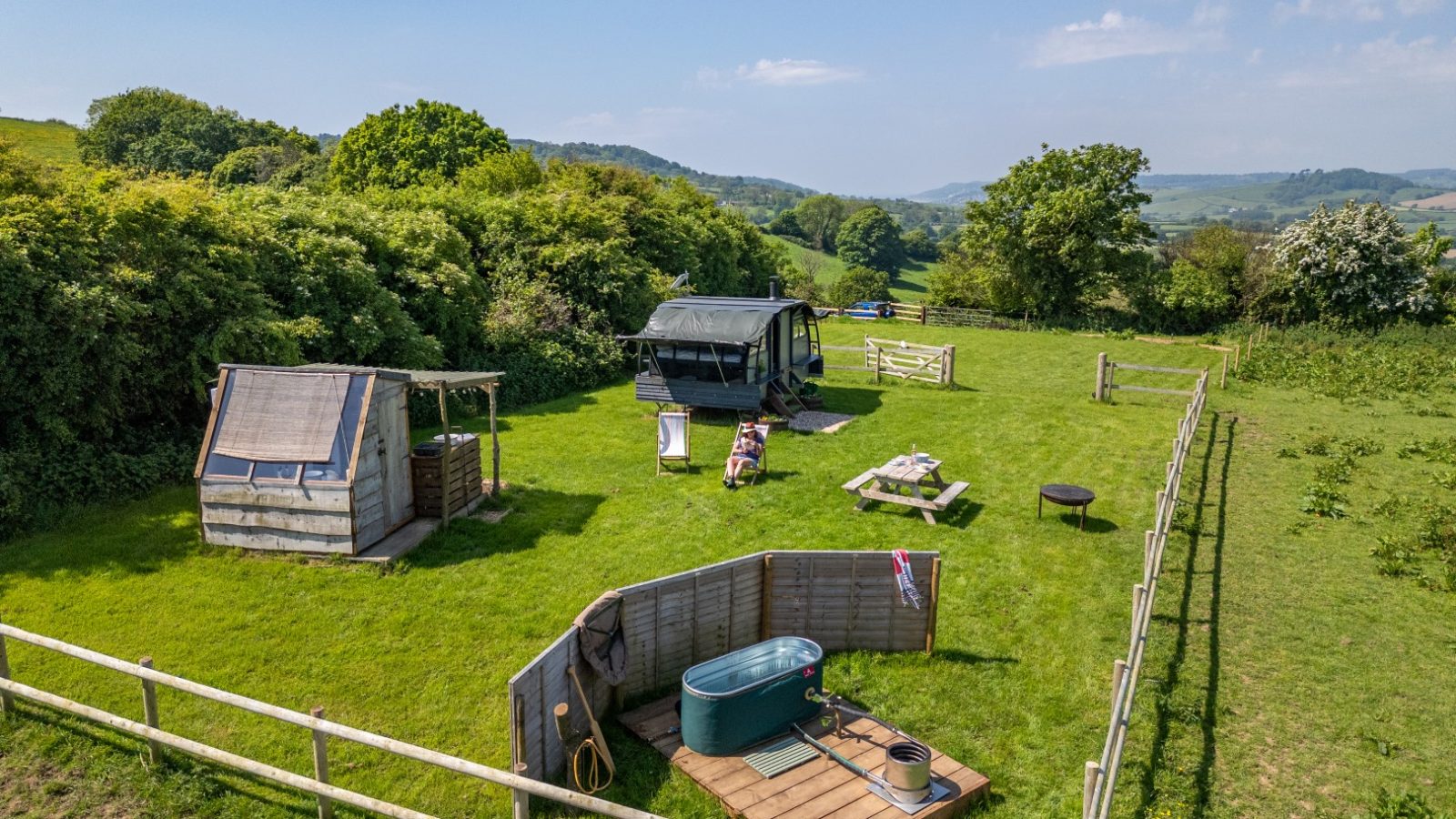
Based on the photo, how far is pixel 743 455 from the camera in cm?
1505

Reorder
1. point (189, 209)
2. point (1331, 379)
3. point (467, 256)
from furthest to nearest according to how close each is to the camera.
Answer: point (1331, 379)
point (467, 256)
point (189, 209)

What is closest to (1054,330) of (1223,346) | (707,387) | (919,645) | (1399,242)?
(1223,346)

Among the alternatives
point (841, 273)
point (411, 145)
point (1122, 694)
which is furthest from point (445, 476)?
point (841, 273)

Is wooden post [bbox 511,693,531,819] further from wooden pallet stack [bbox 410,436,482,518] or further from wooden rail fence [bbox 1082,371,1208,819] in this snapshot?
wooden pallet stack [bbox 410,436,482,518]

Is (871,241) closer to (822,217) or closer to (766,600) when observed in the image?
(822,217)

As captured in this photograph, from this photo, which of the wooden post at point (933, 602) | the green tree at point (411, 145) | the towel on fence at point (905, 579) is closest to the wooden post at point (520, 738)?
the towel on fence at point (905, 579)

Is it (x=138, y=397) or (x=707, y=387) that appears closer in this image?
(x=138, y=397)

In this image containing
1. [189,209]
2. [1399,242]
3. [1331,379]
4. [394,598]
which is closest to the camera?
[394,598]

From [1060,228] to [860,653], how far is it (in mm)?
34611

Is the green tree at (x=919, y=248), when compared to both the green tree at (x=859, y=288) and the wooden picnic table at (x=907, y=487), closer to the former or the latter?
the green tree at (x=859, y=288)

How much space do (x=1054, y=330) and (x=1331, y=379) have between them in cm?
1374

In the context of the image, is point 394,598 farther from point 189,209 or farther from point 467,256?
point 467,256

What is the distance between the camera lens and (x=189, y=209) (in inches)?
600

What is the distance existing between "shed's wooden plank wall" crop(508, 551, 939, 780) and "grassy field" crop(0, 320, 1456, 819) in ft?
1.44
